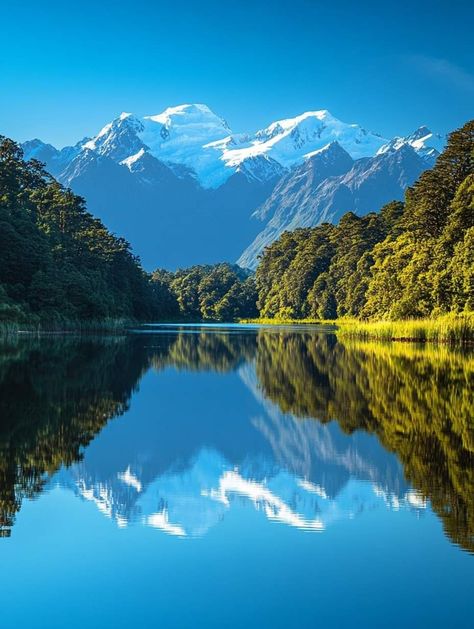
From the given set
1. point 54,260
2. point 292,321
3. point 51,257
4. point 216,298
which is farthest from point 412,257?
point 216,298

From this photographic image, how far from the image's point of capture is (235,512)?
34.0ft

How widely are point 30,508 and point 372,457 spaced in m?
6.41

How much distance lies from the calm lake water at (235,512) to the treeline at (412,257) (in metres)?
41.5

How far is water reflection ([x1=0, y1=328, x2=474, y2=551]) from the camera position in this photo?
34.8ft

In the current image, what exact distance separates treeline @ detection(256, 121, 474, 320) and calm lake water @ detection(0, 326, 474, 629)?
41.5m

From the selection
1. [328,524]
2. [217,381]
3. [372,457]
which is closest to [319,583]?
[328,524]

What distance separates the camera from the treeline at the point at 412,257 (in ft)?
202

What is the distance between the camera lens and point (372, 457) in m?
13.9

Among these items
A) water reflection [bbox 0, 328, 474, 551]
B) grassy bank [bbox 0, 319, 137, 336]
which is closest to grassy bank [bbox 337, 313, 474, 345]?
water reflection [bbox 0, 328, 474, 551]

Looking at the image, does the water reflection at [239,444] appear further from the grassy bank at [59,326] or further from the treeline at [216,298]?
the treeline at [216,298]

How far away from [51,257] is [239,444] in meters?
59.5

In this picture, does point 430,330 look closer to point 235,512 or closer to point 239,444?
point 239,444

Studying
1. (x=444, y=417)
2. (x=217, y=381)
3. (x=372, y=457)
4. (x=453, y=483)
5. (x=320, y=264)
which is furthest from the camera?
(x=320, y=264)

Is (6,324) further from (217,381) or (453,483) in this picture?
(453,483)
